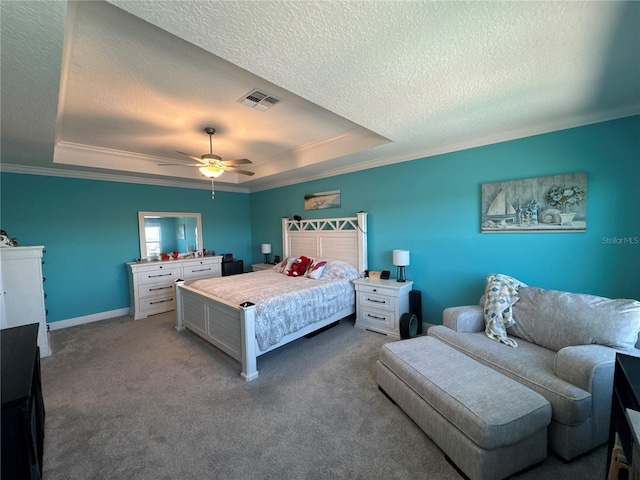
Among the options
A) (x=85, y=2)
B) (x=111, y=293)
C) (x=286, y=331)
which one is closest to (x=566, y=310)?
(x=286, y=331)

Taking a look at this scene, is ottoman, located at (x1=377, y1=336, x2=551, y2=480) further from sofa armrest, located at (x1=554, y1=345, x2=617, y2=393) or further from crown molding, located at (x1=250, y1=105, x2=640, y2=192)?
crown molding, located at (x1=250, y1=105, x2=640, y2=192)

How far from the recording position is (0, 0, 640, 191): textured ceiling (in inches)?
48.9

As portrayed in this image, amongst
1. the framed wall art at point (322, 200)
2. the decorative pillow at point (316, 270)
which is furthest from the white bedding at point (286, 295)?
the framed wall art at point (322, 200)

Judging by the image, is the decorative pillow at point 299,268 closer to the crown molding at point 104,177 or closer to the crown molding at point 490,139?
the crown molding at point 490,139

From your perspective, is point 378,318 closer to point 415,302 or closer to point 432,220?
point 415,302

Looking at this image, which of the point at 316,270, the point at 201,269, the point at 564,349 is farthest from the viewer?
the point at 201,269

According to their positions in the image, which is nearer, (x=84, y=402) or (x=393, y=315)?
(x=84, y=402)

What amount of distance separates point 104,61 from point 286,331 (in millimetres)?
2743

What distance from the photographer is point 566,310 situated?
6.75 feet

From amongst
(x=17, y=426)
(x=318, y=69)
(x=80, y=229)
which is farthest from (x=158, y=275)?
(x=318, y=69)

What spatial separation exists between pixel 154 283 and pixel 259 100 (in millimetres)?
3682

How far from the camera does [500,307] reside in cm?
235

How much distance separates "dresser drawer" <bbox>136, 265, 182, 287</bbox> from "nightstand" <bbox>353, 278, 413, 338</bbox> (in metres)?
3.30

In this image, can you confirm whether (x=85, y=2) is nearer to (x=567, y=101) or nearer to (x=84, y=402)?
(x=84, y=402)
